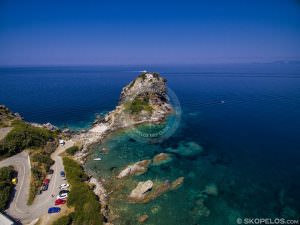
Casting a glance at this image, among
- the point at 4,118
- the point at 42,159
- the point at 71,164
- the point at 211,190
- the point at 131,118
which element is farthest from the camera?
the point at 131,118

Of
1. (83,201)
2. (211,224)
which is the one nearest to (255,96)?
(211,224)

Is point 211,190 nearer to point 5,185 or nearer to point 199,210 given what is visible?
point 199,210

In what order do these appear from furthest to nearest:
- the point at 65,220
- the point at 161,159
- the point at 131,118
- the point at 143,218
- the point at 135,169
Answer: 1. the point at 131,118
2. the point at 161,159
3. the point at 135,169
4. the point at 143,218
5. the point at 65,220

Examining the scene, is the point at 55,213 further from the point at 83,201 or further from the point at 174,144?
the point at 174,144

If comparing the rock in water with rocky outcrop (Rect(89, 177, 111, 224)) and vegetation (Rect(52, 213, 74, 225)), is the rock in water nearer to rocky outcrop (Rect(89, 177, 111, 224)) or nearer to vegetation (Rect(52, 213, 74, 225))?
rocky outcrop (Rect(89, 177, 111, 224))

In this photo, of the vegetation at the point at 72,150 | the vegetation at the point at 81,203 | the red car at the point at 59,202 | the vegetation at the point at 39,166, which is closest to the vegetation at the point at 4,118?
the vegetation at the point at 39,166

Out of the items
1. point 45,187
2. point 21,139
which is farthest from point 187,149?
point 21,139

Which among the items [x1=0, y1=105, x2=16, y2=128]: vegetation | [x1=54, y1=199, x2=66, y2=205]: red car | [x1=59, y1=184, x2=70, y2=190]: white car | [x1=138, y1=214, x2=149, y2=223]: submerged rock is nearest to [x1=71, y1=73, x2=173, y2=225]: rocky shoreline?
[x1=138, y1=214, x2=149, y2=223]: submerged rock
